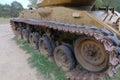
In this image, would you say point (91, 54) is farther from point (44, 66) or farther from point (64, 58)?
point (44, 66)

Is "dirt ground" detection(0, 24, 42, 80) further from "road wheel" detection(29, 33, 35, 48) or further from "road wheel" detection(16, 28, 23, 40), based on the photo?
"road wheel" detection(16, 28, 23, 40)

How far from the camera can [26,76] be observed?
6246 mm

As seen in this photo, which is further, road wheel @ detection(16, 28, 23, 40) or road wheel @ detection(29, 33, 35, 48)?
road wheel @ detection(16, 28, 23, 40)

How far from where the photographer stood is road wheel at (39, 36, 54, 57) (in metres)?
7.18

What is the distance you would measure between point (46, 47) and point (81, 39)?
6.90 ft

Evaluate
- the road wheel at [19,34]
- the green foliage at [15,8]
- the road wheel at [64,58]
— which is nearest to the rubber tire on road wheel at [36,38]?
the road wheel at [64,58]

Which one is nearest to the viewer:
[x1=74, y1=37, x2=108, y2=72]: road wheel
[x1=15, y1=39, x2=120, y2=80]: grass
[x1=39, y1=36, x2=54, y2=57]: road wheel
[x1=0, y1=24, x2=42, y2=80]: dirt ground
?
[x1=74, y1=37, x2=108, y2=72]: road wheel

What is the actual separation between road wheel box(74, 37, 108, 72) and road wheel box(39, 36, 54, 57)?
4.74 ft

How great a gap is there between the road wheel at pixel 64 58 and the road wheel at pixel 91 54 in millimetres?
245

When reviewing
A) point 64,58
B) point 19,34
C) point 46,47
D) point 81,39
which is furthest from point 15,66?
point 19,34

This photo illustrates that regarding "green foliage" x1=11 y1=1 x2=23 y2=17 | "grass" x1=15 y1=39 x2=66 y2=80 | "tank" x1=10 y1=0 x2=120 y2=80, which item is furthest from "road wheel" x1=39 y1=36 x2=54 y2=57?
"green foliage" x1=11 y1=1 x2=23 y2=17

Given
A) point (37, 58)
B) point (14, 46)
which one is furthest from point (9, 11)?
point (37, 58)

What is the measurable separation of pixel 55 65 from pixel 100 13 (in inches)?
73.4

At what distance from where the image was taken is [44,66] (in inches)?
267
